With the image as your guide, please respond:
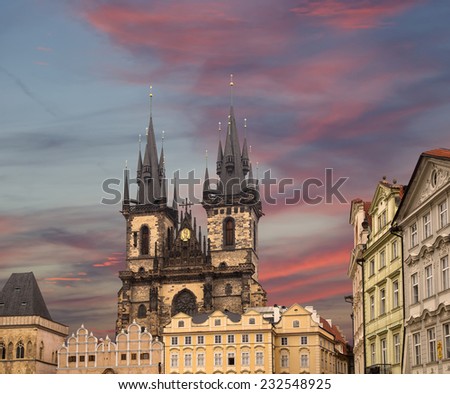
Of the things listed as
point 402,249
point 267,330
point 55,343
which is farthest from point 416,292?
point 55,343

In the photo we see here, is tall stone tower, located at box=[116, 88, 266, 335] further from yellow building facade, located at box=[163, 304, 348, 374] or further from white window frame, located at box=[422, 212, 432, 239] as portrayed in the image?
white window frame, located at box=[422, 212, 432, 239]

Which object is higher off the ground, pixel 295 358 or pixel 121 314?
pixel 121 314

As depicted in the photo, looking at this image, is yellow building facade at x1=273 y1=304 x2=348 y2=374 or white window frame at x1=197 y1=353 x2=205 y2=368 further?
yellow building facade at x1=273 y1=304 x2=348 y2=374

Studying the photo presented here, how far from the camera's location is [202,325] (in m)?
81.6

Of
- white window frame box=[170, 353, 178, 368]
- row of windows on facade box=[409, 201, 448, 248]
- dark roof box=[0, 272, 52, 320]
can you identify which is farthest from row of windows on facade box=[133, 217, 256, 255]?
row of windows on facade box=[409, 201, 448, 248]

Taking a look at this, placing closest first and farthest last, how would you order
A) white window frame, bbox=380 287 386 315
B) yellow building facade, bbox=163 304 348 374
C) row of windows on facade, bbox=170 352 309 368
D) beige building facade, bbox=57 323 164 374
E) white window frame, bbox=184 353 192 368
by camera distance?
1. white window frame, bbox=380 287 386 315
2. row of windows on facade, bbox=170 352 309 368
3. yellow building facade, bbox=163 304 348 374
4. white window frame, bbox=184 353 192 368
5. beige building facade, bbox=57 323 164 374

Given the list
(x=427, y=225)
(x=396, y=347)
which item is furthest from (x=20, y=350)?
(x=427, y=225)

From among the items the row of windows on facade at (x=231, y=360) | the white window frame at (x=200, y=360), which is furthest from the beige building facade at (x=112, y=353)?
the white window frame at (x=200, y=360)

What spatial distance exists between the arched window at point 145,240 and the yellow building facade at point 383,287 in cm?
6732

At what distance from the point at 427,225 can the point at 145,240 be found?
7826 cm

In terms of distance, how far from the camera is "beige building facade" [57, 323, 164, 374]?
8850cm

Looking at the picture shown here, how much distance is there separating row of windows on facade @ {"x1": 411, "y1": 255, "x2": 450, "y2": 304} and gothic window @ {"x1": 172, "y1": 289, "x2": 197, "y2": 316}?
69449 mm
